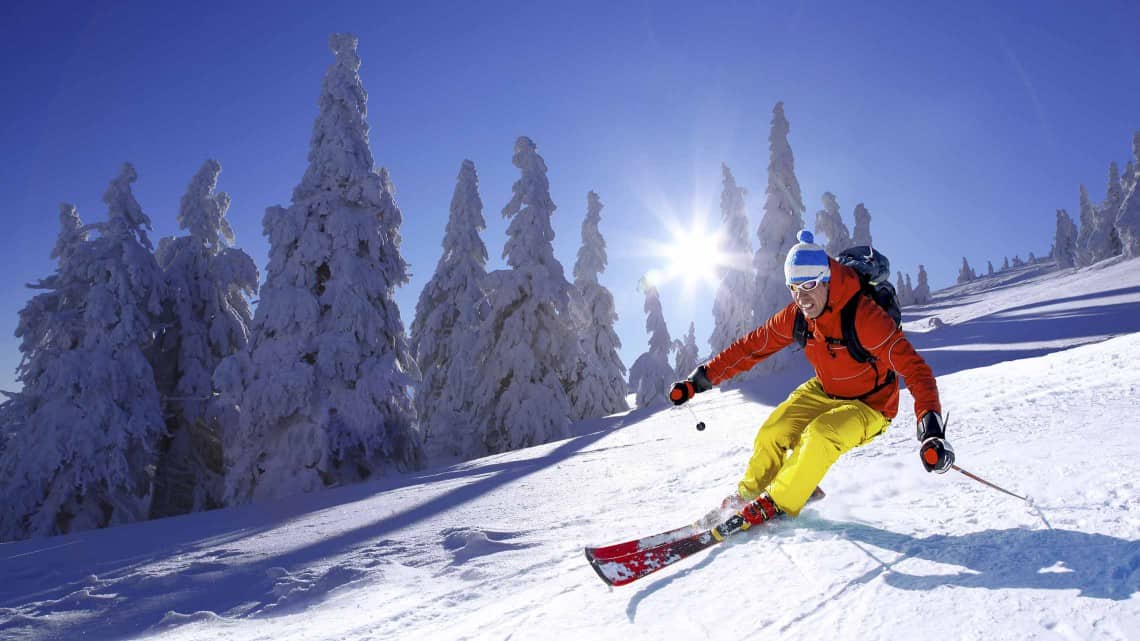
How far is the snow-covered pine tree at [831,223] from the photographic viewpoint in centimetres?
4066

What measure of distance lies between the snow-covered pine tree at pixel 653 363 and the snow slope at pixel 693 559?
1976 cm

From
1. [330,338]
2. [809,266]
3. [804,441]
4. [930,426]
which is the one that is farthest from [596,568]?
[330,338]

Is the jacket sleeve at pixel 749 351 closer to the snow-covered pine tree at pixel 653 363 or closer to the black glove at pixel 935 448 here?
the black glove at pixel 935 448

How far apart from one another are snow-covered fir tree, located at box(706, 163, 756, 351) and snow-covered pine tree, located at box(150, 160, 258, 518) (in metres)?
27.3

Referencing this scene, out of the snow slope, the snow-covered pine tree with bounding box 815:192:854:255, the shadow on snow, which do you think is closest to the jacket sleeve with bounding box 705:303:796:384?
the snow slope

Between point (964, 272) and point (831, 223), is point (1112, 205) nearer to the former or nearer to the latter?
point (831, 223)

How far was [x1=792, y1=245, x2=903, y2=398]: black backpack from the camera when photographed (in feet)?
11.2

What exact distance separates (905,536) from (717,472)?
291 centimetres

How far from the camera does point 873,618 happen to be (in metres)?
2.06

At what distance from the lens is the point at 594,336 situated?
93.8ft

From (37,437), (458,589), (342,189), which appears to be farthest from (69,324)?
(458,589)

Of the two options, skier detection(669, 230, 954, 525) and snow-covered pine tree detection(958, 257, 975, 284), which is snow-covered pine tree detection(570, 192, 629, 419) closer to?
skier detection(669, 230, 954, 525)

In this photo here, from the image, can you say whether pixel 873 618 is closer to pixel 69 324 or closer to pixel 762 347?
pixel 762 347

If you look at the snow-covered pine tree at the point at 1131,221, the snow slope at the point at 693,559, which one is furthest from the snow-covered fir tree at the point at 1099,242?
the snow slope at the point at 693,559
